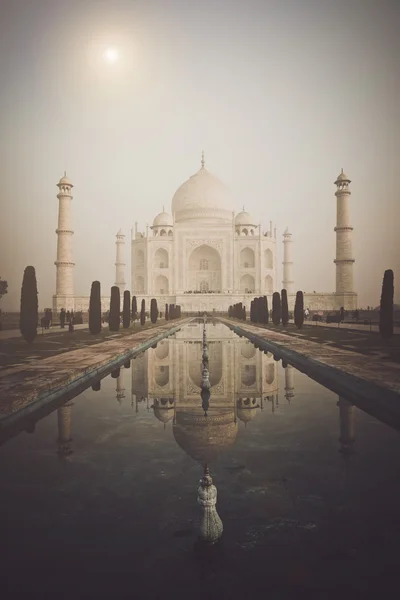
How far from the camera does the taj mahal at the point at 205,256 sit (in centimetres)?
3903

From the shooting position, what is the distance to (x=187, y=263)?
4734 centimetres

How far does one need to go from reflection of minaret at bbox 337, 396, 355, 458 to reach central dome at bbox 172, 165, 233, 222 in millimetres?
45664

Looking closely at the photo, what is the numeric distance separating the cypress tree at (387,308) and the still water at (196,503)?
362 inches

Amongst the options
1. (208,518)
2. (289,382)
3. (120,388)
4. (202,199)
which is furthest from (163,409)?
(202,199)

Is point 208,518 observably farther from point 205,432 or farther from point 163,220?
point 163,220

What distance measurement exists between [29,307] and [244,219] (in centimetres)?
4001

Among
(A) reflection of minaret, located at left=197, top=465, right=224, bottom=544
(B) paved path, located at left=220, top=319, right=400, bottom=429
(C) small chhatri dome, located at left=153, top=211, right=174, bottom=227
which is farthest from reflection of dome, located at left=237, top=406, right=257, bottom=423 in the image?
(C) small chhatri dome, located at left=153, top=211, right=174, bottom=227

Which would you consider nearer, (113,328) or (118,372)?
(118,372)

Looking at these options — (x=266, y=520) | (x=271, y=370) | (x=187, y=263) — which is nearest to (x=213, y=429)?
(x=266, y=520)

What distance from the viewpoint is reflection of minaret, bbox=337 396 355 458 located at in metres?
3.34

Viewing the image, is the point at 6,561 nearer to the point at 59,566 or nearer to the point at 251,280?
the point at 59,566

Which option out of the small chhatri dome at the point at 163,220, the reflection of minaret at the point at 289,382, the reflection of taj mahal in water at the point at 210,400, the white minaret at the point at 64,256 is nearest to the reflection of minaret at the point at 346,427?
the reflection of taj mahal in water at the point at 210,400

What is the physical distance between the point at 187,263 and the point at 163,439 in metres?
44.0

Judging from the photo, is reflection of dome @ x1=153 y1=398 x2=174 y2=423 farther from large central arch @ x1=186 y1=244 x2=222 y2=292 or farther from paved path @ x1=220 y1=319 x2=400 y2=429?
large central arch @ x1=186 y1=244 x2=222 y2=292
